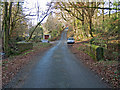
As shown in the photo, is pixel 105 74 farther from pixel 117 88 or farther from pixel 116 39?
pixel 116 39

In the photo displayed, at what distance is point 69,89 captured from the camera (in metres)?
4.08

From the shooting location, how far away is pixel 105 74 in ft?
18.2

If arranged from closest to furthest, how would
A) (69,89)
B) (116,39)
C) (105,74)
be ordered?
(69,89) < (105,74) < (116,39)

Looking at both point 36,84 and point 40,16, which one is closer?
point 36,84

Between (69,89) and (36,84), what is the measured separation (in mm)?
1388

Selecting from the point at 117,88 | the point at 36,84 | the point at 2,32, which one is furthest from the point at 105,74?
the point at 2,32

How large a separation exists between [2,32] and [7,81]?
10.2 m

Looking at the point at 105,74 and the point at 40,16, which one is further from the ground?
the point at 40,16

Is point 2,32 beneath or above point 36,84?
above

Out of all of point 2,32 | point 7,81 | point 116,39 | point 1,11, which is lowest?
point 7,81

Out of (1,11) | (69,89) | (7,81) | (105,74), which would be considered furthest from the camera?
(1,11)

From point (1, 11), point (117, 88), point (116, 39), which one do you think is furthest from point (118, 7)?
point (1, 11)

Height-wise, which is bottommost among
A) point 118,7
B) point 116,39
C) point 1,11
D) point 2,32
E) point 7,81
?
point 7,81

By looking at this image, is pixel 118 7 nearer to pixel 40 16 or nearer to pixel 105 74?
pixel 105 74
